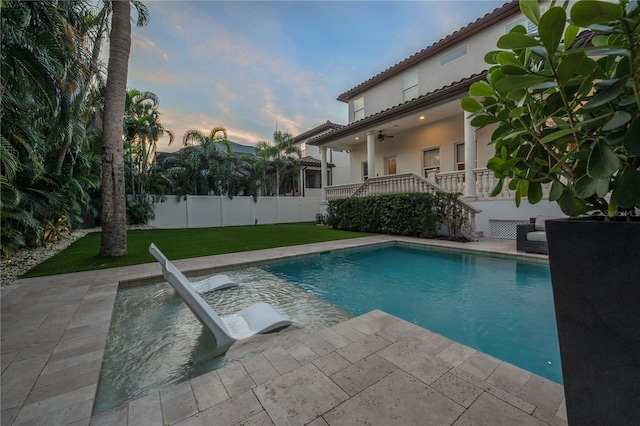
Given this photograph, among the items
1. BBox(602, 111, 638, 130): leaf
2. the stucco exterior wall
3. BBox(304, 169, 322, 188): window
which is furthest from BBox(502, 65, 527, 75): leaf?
BBox(304, 169, 322, 188): window

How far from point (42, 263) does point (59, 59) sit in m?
4.94

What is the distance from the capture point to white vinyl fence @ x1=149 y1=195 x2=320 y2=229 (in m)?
16.3

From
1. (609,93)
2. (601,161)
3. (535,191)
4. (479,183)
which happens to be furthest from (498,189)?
(479,183)

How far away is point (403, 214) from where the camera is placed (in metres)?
10.7

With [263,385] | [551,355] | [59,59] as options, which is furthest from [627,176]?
[59,59]

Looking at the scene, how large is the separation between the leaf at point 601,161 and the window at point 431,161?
13504mm

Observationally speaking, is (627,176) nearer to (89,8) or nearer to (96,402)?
(96,402)

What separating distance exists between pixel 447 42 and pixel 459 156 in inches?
214

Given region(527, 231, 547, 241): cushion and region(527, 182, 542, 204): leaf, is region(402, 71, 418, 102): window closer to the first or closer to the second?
region(527, 231, 547, 241): cushion

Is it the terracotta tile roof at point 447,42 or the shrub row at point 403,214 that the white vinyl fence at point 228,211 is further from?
the terracotta tile roof at point 447,42

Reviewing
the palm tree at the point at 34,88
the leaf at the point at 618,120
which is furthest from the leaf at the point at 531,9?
the palm tree at the point at 34,88

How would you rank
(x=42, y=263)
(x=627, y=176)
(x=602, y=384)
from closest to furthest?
(x=627, y=176), (x=602, y=384), (x=42, y=263)

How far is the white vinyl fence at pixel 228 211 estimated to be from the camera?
16.3 metres

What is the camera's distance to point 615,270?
3.47ft
